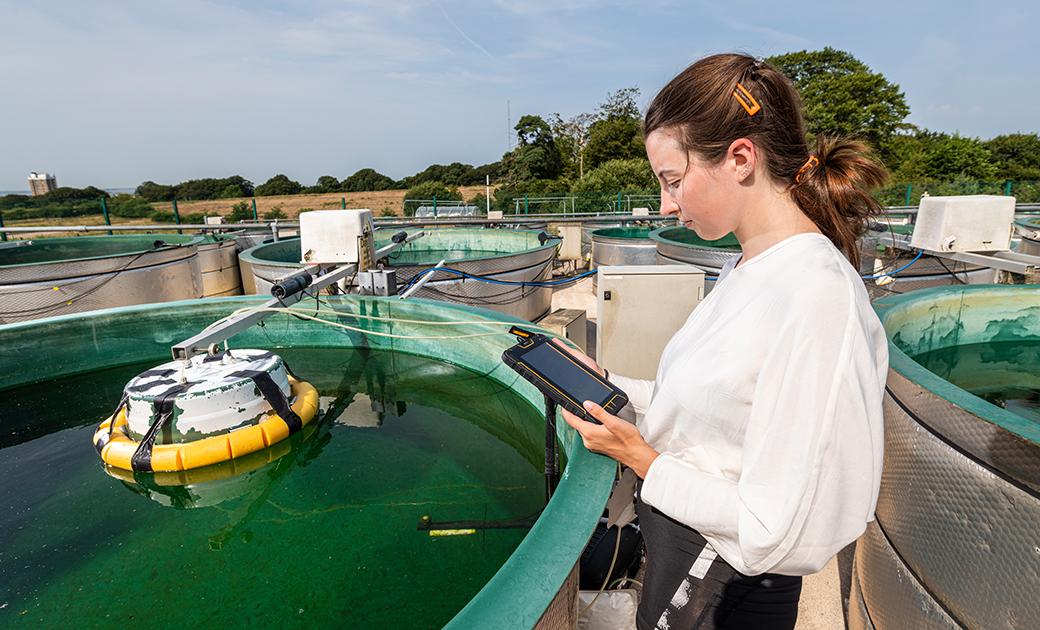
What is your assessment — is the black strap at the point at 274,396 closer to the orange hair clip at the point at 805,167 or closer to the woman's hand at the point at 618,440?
the woman's hand at the point at 618,440

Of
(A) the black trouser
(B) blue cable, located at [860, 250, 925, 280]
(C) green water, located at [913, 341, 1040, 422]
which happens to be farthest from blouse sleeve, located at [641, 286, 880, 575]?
(B) blue cable, located at [860, 250, 925, 280]

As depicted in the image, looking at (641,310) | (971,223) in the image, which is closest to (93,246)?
(641,310)

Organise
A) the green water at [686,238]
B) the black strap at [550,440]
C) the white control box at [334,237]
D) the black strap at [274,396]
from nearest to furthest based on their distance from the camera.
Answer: the black strap at [550,440], the black strap at [274,396], the white control box at [334,237], the green water at [686,238]

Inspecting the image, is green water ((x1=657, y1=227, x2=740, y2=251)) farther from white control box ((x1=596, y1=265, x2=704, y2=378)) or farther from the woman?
the woman

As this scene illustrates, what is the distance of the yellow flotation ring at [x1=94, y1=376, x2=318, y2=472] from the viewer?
2943mm

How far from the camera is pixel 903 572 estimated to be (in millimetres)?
1954

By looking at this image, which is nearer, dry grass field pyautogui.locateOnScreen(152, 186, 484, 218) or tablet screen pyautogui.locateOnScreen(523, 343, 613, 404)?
tablet screen pyautogui.locateOnScreen(523, 343, 613, 404)

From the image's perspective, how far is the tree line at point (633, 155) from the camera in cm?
3020

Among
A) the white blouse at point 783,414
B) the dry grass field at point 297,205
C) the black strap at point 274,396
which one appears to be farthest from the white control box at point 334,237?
the dry grass field at point 297,205

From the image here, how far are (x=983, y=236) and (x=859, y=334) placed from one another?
5.67m

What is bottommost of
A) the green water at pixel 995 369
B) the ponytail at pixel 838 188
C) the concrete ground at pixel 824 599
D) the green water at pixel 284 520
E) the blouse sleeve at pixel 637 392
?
the concrete ground at pixel 824 599

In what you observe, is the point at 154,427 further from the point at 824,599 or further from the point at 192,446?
the point at 824,599

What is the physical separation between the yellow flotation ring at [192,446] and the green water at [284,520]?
0.39 feet

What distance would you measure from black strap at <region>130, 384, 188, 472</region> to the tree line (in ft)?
69.3
